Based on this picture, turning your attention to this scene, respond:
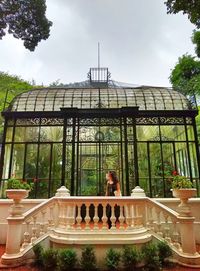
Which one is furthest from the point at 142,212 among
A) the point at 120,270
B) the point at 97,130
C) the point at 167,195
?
the point at 97,130

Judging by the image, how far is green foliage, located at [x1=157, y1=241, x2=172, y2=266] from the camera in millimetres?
4432

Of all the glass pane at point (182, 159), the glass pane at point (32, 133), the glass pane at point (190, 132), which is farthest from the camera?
the glass pane at point (32, 133)

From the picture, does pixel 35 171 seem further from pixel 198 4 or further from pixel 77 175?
pixel 198 4

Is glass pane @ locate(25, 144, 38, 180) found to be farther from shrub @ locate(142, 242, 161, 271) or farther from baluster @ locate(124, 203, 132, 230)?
shrub @ locate(142, 242, 161, 271)

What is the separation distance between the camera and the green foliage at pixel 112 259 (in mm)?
4125

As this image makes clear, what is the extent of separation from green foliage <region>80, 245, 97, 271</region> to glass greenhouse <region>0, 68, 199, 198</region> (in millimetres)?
3798

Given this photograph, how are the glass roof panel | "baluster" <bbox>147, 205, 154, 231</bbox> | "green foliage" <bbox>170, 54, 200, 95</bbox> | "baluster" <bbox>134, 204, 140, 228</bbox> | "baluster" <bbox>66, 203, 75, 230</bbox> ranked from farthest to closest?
"green foliage" <bbox>170, 54, 200, 95</bbox> < the glass roof panel < "baluster" <bbox>147, 205, 154, 231</bbox> < "baluster" <bbox>134, 204, 140, 228</bbox> < "baluster" <bbox>66, 203, 75, 230</bbox>

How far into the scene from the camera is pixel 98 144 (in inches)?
342

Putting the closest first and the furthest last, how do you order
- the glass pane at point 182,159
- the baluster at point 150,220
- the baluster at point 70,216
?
the baluster at point 70,216
the baluster at point 150,220
the glass pane at point 182,159

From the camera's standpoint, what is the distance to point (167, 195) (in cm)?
804

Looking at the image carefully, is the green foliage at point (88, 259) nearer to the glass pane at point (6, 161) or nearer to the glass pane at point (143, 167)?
the glass pane at point (143, 167)

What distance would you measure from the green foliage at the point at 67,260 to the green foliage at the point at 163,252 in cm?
180

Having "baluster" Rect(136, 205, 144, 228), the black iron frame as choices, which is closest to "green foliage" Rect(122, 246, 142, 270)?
"baluster" Rect(136, 205, 144, 228)

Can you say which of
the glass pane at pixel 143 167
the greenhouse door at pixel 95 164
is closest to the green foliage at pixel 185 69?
the glass pane at pixel 143 167
